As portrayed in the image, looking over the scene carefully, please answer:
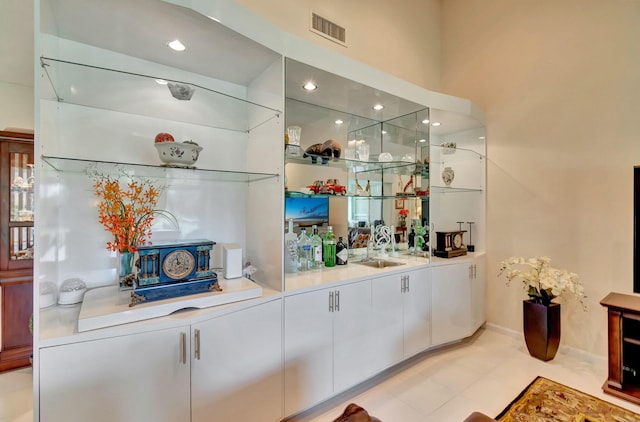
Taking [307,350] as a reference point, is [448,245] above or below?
above

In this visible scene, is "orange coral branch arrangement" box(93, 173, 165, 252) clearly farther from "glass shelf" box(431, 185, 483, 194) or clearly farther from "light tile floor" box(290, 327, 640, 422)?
"glass shelf" box(431, 185, 483, 194)

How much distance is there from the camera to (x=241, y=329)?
158 centimetres

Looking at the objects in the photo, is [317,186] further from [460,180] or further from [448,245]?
[460,180]

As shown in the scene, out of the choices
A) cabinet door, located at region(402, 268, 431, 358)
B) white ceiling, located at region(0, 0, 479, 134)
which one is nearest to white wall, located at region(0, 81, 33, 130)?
white ceiling, located at region(0, 0, 479, 134)

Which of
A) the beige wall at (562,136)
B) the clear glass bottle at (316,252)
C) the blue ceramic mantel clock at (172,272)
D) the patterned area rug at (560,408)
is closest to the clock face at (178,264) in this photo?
the blue ceramic mantel clock at (172,272)

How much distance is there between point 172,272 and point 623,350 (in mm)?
3443

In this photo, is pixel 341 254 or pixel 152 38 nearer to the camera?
pixel 152 38

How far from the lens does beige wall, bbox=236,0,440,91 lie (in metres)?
2.63

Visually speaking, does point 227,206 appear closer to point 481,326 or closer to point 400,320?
point 400,320

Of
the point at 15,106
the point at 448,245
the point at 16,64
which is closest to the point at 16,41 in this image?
the point at 16,64

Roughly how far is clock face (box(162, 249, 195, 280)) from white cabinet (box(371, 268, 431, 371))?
4.59 ft

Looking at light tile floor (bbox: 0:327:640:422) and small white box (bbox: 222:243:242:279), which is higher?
small white box (bbox: 222:243:242:279)

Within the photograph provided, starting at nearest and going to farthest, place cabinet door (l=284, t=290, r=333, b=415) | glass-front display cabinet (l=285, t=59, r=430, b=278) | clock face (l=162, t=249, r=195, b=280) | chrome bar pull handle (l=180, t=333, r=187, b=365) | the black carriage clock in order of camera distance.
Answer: chrome bar pull handle (l=180, t=333, r=187, b=365), clock face (l=162, t=249, r=195, b=280), cabinet door (l=284, t=290, r=333, b=415), glass-front display cabinet (l=285, t=59, r=430, b=278), the black carriage clock

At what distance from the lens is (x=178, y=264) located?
5.12ft
